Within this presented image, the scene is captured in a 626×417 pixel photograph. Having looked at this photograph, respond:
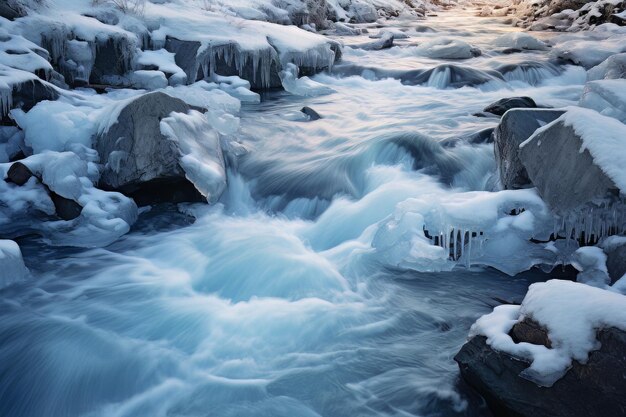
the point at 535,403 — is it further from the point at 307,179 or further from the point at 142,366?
the point at 307,179

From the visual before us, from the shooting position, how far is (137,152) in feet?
16.1

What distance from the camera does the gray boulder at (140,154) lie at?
4.88 metres

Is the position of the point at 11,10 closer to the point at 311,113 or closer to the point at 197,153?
the point at 197,153

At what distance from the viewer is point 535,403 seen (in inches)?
87.4

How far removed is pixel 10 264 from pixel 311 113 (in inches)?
205

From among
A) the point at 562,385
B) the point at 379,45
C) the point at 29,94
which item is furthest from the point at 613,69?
the point at 29,94

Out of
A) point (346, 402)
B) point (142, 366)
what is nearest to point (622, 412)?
point (346, 402)

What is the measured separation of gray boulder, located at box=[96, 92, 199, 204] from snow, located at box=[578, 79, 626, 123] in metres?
4.17

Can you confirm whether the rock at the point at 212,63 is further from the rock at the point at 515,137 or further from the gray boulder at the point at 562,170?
the gray boulder at the point at 562,170

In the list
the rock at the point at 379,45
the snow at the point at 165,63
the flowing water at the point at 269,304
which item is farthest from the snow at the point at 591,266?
the rock at the point at 379,45

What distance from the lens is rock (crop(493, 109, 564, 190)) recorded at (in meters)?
4.30

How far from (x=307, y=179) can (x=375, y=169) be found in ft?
2.46

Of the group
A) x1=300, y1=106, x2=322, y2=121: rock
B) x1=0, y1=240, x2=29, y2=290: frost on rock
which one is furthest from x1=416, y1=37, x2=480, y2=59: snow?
x1=0, y1=240, x2=29, y2=290: frost on rock

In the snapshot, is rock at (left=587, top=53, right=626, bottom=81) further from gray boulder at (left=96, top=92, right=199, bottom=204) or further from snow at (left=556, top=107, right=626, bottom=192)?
gray boulder at (left=96, top=92, right=199, bottom=204)
